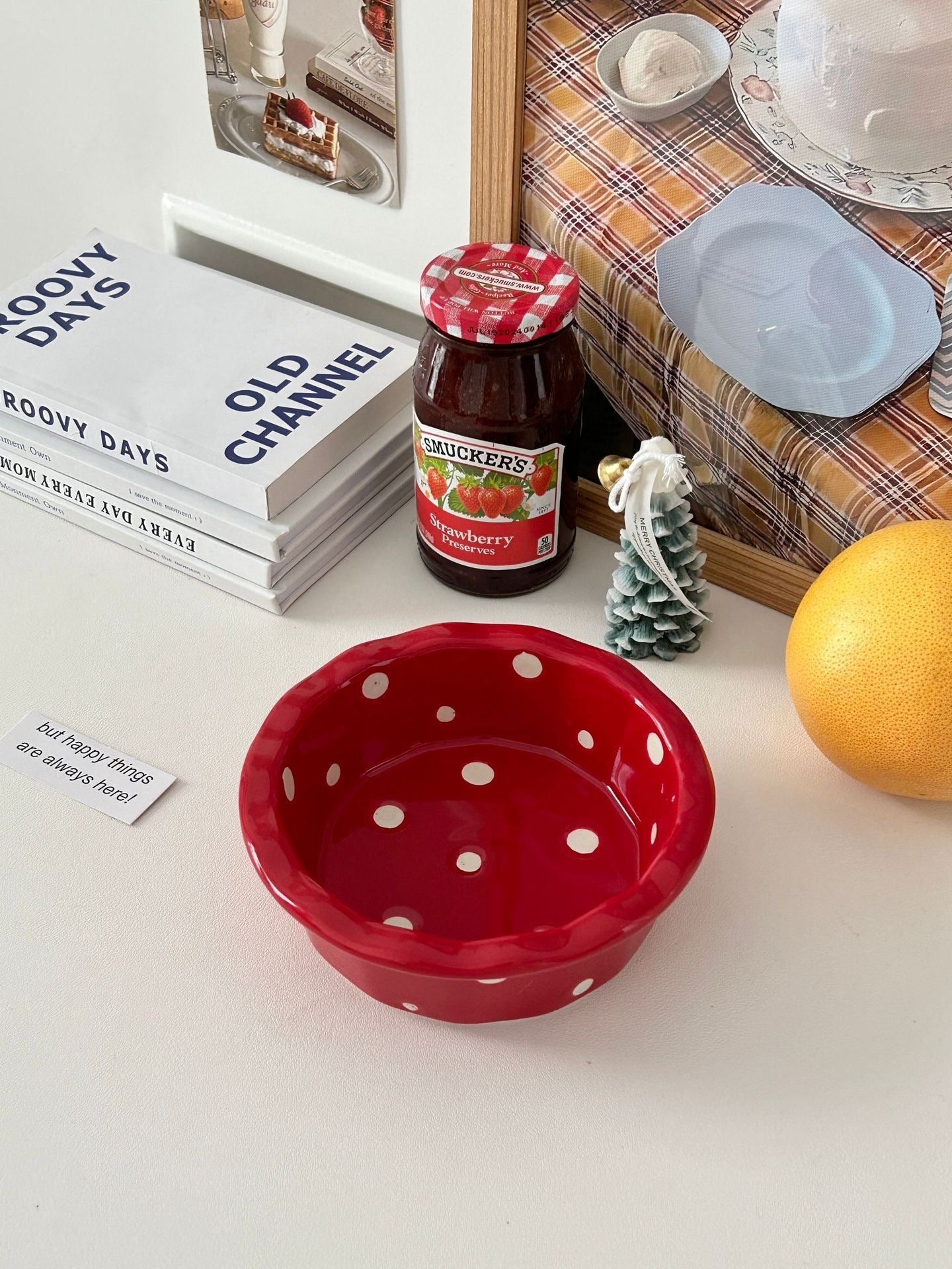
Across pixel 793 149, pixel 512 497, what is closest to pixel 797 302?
pixel 793 149

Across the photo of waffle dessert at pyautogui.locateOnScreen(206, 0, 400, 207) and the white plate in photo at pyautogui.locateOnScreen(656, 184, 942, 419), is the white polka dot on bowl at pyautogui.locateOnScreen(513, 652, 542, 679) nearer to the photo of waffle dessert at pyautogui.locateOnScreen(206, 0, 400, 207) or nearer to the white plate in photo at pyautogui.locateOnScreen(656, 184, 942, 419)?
the white plate in photo at pyautogui.locateOnScreen(656, 184, 942, 419)

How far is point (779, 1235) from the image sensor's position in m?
0.47

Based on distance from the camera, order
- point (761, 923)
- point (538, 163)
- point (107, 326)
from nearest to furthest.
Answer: point (761, 923) → point (538, 163) → point (107, 326)

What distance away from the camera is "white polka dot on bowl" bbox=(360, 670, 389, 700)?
23.9 inches

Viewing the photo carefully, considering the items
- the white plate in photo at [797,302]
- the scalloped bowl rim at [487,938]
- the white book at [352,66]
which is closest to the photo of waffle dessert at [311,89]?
the white book at [352,66]

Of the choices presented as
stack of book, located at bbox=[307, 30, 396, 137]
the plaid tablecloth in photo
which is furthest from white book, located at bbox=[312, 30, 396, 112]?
the plaid tablecloth in photo

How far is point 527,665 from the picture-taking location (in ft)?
2.04

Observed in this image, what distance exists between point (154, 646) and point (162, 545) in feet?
0.26

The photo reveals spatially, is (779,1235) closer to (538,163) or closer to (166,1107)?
(166,1107)

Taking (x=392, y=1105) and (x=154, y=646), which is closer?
(x=392, y=1105)

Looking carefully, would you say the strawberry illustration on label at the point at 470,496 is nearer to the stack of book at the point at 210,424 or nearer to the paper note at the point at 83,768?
the stack of book at the point at 210,424

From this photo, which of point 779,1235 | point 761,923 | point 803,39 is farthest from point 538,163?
point 779,1235

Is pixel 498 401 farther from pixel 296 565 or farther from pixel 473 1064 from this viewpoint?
pixel 473 1064

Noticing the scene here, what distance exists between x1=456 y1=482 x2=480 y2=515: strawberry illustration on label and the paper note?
0.22 meters
